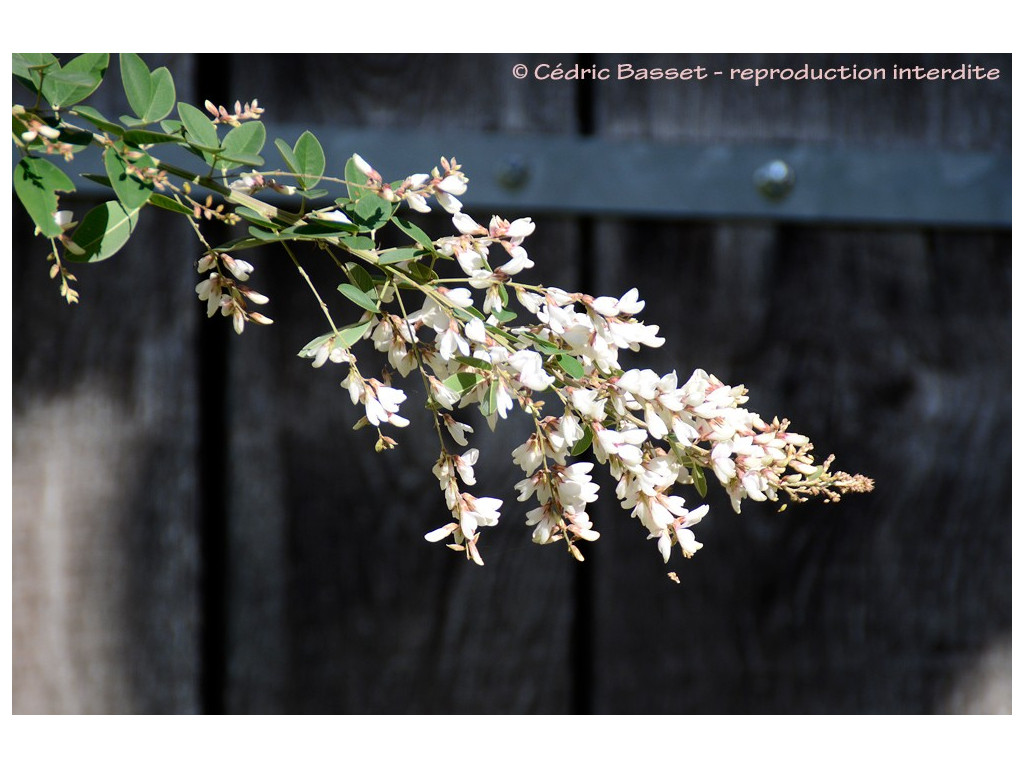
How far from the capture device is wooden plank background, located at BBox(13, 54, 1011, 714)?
0.87 m

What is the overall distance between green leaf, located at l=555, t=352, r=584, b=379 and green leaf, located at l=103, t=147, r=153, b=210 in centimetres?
14

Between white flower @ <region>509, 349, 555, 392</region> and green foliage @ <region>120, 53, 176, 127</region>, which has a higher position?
green foliage @ <region>120, 53, 176, 127</region>

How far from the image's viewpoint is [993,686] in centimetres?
96

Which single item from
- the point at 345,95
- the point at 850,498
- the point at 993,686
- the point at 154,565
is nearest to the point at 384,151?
the point at 345,95

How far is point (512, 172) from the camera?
2.87 ft

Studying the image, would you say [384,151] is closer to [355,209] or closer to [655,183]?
[655,183]

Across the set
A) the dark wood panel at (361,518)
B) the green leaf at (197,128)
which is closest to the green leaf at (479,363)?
the green leaf at (197,128)

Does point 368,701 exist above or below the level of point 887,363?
below

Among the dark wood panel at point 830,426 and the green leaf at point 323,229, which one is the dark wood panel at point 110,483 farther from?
the green leaf at point 323,229

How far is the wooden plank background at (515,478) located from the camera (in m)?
0.87

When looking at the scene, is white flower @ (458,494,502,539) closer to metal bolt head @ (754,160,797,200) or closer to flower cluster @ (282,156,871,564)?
flower cluster @ (282,156,871,564)

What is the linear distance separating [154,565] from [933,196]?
81 centimetres

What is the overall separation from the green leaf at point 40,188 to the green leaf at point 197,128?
0.04 metres

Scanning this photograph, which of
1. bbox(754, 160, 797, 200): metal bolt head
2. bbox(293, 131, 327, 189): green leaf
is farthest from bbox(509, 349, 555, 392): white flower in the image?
bbox(754, 160, 797, 200): metal bolt head
